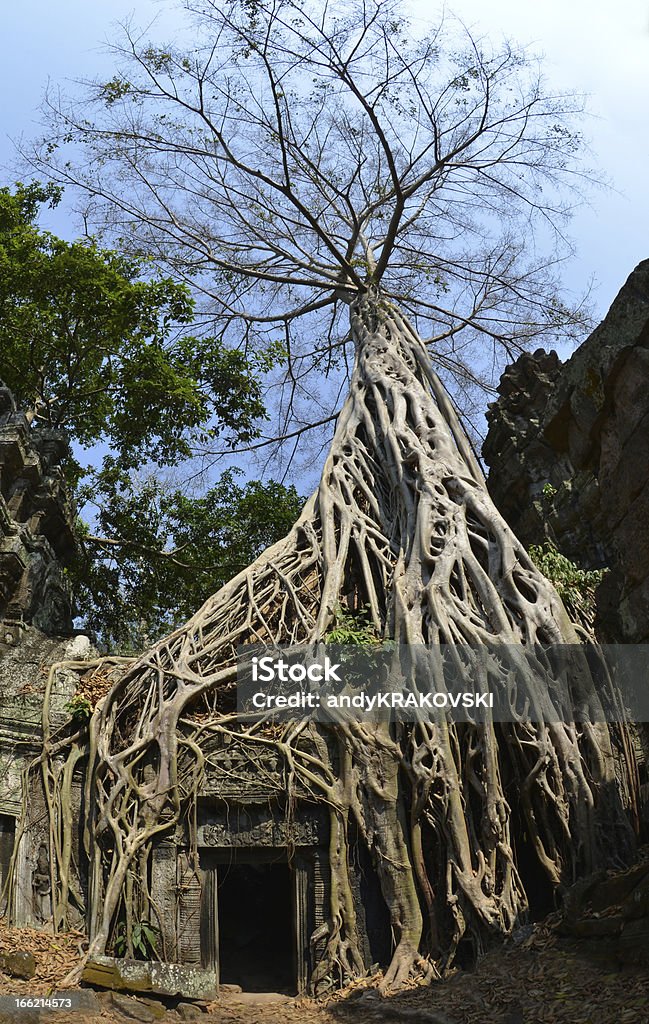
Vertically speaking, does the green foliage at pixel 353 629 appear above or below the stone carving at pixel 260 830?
above

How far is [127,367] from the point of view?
42.5ft

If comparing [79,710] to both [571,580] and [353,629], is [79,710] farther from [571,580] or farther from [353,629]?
[571,580]

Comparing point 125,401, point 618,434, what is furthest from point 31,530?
point 618,434

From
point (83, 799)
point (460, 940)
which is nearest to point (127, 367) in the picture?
point (83, 799)

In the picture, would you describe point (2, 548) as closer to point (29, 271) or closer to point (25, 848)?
point (25, 848)

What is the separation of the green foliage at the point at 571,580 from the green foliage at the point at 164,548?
544cm

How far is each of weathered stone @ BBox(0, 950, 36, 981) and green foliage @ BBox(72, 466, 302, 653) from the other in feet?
25.4

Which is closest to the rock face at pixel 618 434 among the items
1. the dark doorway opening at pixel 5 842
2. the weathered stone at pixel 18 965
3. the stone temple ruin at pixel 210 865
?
the stone temple ruin at pixel 210 865

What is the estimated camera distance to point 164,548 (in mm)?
14516

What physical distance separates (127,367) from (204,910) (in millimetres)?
7720

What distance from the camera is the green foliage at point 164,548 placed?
1426 cm

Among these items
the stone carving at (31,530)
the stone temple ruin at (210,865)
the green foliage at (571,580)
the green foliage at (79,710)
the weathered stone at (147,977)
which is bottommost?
the weathered stone at (147,977)

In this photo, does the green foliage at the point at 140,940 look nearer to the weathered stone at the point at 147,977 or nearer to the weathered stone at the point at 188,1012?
the weathered stone at the point at 147,977

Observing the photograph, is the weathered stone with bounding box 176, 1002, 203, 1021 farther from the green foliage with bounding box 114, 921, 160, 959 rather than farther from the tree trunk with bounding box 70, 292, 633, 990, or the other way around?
the tree trunk with bounding box 70, 292, 633, 990
